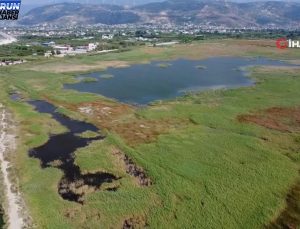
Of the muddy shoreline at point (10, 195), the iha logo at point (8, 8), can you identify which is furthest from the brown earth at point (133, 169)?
the iha logo at point (8, 8)

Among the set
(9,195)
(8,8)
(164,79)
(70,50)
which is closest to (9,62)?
(70,50)

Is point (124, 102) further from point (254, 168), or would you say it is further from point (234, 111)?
point (254, 168)

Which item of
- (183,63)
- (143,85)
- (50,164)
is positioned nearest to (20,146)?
(50,164)

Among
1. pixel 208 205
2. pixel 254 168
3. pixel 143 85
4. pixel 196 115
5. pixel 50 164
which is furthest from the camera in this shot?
pixel 143 85

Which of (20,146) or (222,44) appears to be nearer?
(20,146)

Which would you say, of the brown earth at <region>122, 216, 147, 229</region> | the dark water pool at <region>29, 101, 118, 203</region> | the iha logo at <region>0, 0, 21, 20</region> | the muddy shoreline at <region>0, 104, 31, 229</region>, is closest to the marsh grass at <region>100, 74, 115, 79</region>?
the iha logo at <region>0, 0, 21, 20</region>

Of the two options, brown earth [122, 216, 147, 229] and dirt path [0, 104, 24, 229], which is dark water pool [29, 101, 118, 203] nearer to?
dirt path [0, 104, 24, 229]

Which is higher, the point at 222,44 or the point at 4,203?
the point at 222,44
